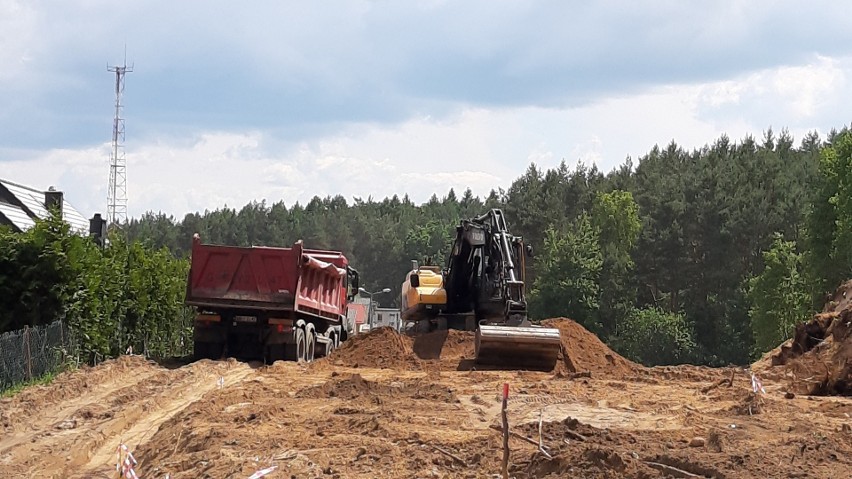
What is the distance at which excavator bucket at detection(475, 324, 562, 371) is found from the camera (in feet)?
67.4

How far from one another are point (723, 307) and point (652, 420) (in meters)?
49.7

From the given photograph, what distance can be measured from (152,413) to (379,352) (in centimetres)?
889

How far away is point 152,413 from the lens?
1633 cm

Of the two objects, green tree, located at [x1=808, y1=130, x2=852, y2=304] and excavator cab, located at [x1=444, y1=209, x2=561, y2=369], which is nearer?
excavator cab, located at [x1=444, y1=209, x2=561, y2=369]

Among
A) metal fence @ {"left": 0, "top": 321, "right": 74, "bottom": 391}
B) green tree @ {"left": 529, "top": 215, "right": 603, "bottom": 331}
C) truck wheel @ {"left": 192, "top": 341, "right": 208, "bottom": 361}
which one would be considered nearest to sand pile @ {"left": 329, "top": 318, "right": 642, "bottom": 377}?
truck wheel @ {"left": 192, "top": 341, "right": 208, "bottom": 361}

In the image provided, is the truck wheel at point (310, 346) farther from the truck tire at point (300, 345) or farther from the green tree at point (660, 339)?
the green tree at point (660, 339)

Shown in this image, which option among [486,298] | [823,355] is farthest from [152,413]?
[823,355]

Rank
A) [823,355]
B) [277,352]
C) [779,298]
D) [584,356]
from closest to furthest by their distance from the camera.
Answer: [823,355] → [584,356] → [277,352] → [779,298]

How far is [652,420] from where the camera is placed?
1354cm

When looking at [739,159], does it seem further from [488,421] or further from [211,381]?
[488,421]

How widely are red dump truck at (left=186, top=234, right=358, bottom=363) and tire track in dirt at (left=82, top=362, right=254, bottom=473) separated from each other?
6.39 ft

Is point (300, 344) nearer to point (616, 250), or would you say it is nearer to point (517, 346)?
point (517, 346)

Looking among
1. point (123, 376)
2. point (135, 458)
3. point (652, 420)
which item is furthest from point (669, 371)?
point (135, 458)

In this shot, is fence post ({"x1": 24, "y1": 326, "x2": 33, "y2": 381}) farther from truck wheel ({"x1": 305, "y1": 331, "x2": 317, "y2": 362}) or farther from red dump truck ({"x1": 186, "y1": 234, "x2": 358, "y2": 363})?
truck wheel ({"x1": 305, "y1": 331, "x2": 317, "y2": 362})
